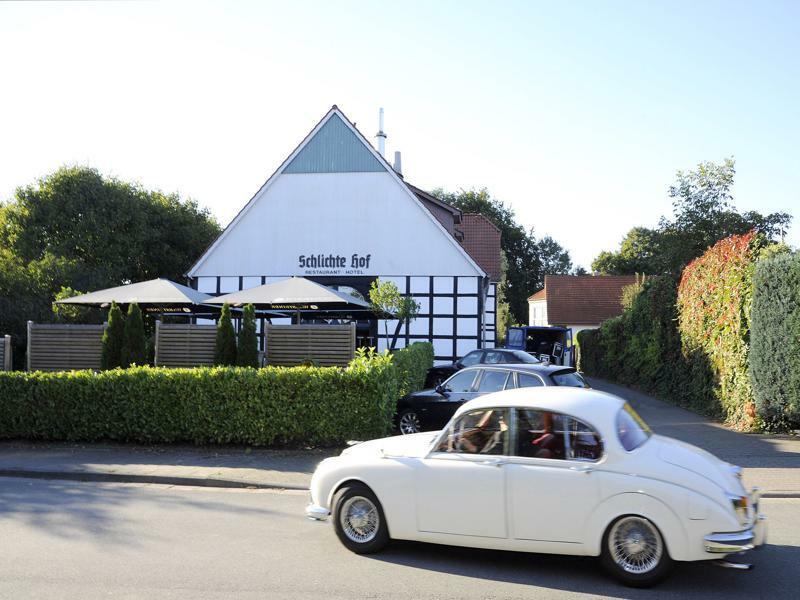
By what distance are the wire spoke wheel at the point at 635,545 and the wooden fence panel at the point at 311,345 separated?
31.6 feet

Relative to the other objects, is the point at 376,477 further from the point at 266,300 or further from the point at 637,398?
the point at 637,398

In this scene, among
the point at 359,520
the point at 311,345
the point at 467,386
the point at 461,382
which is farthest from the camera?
the point at 311,345

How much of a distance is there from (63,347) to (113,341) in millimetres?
1408

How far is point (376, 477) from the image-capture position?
6750 mm

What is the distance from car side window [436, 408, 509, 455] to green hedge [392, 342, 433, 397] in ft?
25.9

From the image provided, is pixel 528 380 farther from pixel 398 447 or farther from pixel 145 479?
pixel 145 479

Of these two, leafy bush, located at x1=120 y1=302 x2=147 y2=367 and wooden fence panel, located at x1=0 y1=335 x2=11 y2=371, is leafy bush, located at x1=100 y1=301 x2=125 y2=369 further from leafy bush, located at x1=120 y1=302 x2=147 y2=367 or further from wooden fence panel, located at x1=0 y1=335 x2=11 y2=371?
wooden fence panel, located at x1=0 y1=335 x2=11 y2=371

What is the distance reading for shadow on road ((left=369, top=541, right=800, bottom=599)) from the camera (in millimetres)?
5777

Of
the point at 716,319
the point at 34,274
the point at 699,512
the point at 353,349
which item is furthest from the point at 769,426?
the point at 34,274

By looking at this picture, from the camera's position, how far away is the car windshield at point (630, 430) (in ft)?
20.5

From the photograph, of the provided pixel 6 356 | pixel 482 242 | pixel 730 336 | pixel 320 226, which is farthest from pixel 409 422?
pixel 482 242

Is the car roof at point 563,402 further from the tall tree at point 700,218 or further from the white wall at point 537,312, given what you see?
the white wall at point 537,312

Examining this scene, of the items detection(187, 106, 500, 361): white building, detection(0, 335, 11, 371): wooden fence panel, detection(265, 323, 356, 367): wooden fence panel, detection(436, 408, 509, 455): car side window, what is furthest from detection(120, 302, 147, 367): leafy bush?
detection(187, 106, 500, 361): white building

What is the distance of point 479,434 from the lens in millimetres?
6586
